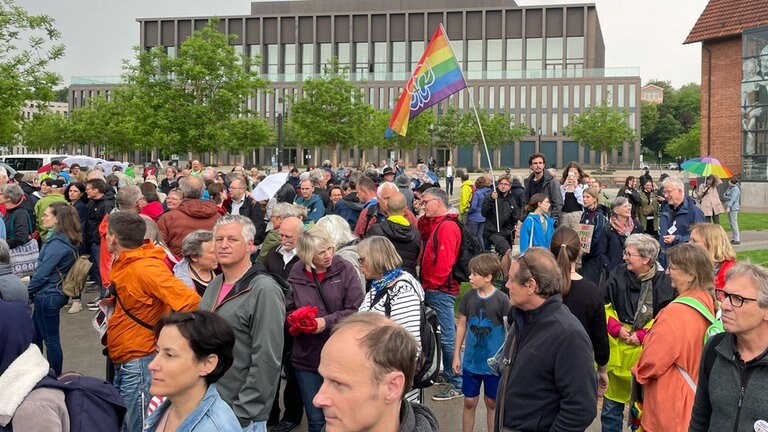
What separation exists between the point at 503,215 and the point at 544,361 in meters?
8.47

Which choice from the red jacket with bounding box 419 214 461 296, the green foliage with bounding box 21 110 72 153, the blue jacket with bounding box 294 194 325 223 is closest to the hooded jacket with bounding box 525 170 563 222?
the blue jacket with bounding box 294 194 325 223

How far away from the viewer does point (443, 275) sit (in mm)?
7414

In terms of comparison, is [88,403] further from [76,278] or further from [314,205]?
[314,205]

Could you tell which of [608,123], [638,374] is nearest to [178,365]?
[638,374]

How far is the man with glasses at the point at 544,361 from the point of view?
3.80 meters

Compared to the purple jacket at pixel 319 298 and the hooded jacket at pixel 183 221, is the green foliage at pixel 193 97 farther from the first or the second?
the purple jacket at pixel 319 298

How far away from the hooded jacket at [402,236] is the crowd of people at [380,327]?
0.06 feet

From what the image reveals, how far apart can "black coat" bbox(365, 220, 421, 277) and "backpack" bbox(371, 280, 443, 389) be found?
2.12 meters

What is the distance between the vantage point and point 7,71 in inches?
1004

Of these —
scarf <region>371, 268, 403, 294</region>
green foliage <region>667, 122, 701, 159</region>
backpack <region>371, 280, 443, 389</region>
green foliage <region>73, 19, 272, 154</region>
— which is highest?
green foliage <region>667, 122, 701, 159</region>

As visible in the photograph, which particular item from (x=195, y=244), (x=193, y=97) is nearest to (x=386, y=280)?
(x=195, y=244)

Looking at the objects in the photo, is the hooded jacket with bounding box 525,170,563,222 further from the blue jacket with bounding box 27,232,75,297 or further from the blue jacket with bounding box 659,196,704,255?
the blue jacket with bounding box 27,232,75,297

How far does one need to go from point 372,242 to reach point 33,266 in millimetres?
5660

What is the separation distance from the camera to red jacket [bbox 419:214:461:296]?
7.43 meters
